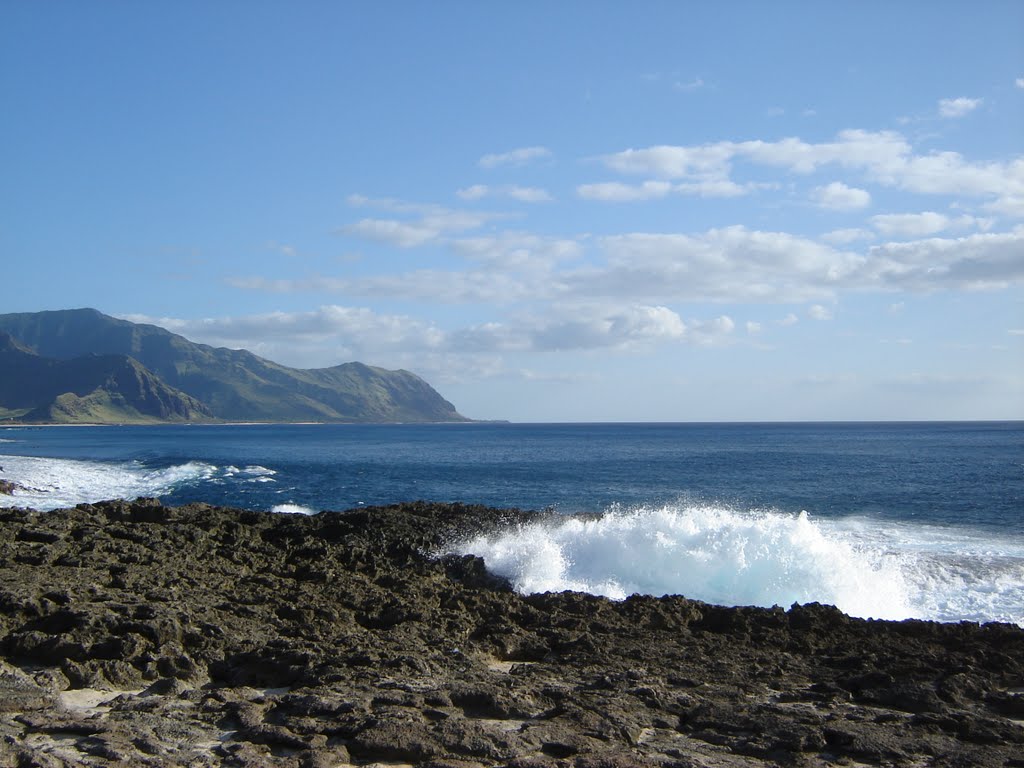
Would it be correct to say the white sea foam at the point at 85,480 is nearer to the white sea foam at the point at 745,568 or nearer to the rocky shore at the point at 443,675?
the white sea foam at the point at 745,568

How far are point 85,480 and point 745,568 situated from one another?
141 ft

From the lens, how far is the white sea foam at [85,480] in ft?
127

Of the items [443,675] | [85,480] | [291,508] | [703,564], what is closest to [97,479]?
[85,480]

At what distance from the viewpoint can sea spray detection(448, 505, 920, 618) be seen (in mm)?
18969

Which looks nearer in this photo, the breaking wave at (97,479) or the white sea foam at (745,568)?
the white sea foam at (745,568)

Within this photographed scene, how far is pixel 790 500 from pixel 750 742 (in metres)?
37.9

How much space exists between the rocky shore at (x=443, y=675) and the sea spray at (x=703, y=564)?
155 inches

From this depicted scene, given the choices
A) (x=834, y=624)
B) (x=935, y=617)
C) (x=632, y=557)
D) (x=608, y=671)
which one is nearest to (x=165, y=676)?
(x=608, y=671)

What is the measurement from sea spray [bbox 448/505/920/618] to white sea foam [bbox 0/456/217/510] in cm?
2455

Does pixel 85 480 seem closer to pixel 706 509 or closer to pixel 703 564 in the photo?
pixel 706 509

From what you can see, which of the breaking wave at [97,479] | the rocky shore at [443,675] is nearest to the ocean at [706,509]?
the breaking wave at [97,479]

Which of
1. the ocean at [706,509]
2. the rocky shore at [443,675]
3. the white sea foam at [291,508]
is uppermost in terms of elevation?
the rocky shore at [443,675]

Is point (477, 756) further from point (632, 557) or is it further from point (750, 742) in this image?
point (632, 557)

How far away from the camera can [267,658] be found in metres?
10.4
